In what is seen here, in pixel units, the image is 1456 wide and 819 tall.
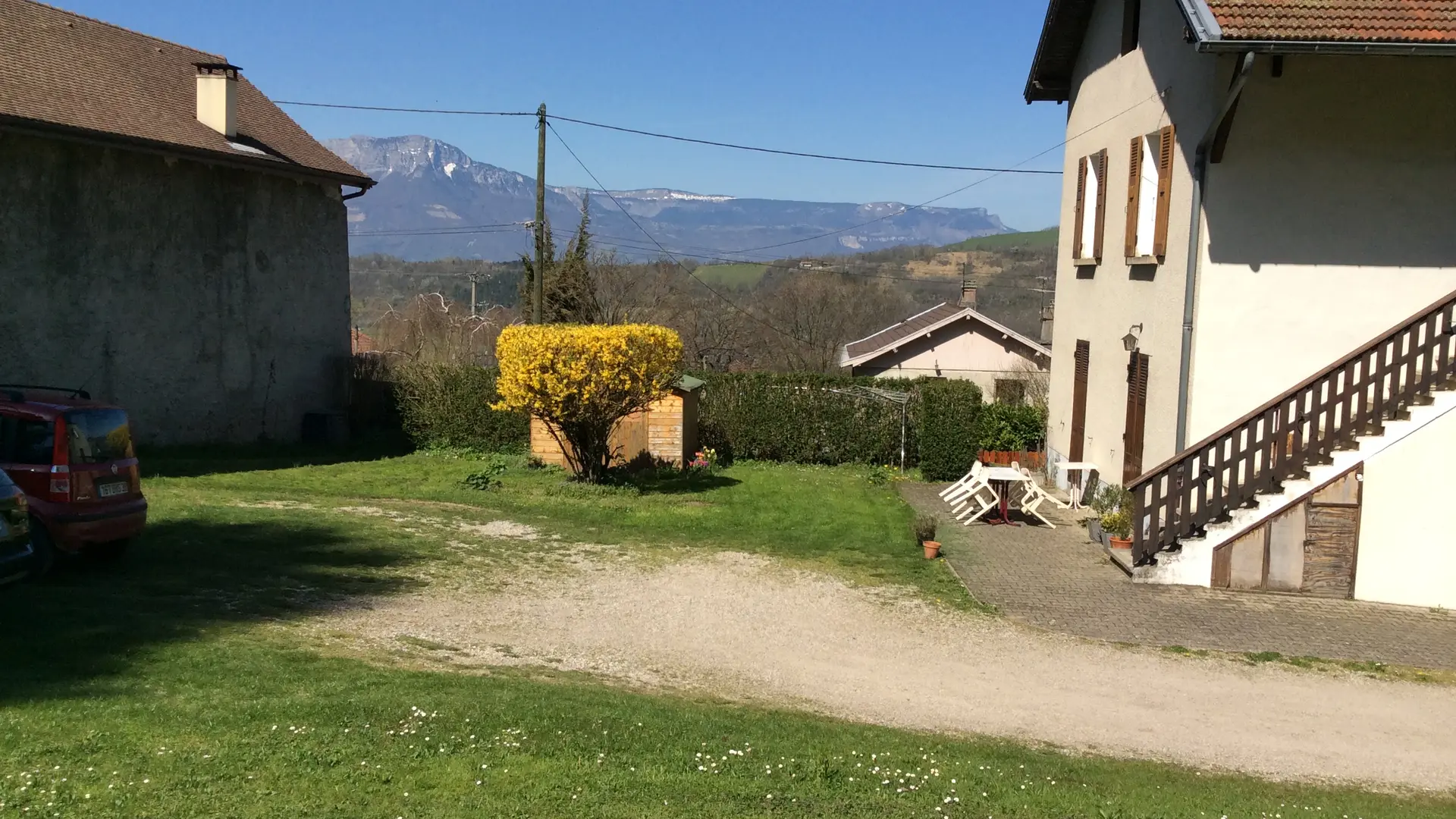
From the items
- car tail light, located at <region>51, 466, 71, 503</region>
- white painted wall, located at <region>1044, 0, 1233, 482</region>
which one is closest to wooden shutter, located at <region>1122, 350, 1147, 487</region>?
white painted wall, located at <region>1044, 0, 1233, 482</region>

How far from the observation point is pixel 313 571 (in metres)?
11.4

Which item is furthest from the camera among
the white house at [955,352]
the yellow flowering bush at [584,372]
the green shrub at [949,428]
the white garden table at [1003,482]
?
the white house at [955,352]

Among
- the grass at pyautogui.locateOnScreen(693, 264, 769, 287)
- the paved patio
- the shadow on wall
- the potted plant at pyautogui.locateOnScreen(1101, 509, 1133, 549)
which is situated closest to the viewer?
the paved patio

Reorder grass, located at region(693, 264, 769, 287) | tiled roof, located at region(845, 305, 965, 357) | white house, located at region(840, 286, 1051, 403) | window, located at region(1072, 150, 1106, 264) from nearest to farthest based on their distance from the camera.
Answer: window, located at region(1072, 150, 1106, 264) < tiled roof, located at region(845, 305, 965, 357) < white house, located at region(840, 286, 1051, 403) < grass, located at region(693, 264, 769, 287)

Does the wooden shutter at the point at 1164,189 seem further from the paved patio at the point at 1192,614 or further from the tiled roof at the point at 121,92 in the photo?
the tiled roof at the point at 121,92

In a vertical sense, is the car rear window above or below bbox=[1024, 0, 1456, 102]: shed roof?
below

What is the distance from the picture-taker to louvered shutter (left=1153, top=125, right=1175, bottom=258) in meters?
Result: 13.9

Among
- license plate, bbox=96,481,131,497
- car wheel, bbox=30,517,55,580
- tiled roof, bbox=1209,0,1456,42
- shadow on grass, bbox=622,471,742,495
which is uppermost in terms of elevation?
tiled roof, bbox=1209,0,1456,42

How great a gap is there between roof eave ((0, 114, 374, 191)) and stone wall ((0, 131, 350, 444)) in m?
0.36

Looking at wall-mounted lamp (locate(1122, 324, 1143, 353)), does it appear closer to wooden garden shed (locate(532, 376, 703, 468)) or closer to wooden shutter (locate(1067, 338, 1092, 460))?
wooden shutter (locate(1067, 338, 1092, 460))

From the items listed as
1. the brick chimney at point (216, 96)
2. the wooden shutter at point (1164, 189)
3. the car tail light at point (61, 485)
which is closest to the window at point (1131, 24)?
the wooden shutter at point (1164, 189)

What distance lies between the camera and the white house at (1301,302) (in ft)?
39.3

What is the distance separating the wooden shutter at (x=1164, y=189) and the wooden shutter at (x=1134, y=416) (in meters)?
1.58

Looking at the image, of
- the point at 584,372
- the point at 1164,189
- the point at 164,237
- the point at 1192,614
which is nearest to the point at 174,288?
the point at 164,237
